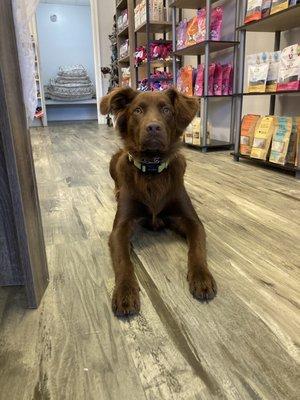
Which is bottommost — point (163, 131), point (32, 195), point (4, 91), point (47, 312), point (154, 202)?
point (47, 312)

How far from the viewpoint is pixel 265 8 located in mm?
2393

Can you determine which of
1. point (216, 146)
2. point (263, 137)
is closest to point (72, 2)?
point (216, 146)

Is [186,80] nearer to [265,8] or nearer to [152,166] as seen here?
[265,8]

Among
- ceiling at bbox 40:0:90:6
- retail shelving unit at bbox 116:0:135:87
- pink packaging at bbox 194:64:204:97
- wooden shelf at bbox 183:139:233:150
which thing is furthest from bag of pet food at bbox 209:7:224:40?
Answer: ceiling at bbox 40:0:90:6

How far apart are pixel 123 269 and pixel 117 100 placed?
30.8 inches

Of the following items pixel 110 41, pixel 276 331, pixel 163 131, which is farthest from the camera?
pixel 110 41

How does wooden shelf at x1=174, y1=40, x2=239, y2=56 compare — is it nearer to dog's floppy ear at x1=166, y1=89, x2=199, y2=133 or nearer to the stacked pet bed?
dog's floppy ear at x1=166, y1=89, x2=199, y2=133

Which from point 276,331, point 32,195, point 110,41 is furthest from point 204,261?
point 110,41

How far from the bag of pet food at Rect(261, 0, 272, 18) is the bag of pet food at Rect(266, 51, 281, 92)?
0.28 m

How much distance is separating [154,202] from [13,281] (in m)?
0.60

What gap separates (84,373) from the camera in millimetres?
697

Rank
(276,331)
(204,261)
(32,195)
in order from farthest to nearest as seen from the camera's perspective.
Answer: (204,261)
(32,195)
(276,331)

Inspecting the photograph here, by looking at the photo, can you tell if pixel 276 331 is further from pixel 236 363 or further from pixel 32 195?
pixel 32 195

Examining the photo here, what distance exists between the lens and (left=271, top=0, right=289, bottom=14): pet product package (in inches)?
86.1
